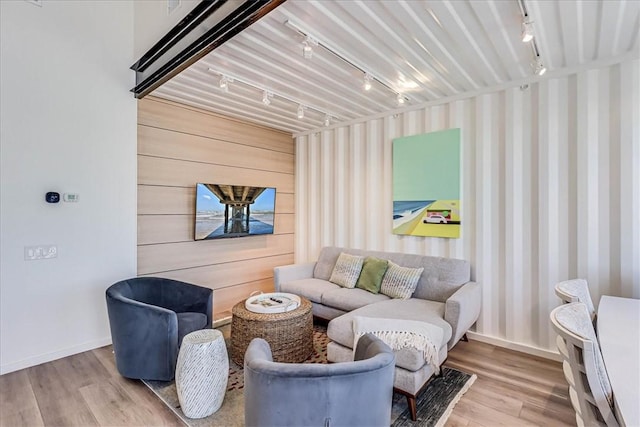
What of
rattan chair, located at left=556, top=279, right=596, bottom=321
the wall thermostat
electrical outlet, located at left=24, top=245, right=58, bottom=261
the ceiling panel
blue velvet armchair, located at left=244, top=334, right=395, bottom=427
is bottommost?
blue velvet armchair, located at left=244, top=334, right=395, bottom=427

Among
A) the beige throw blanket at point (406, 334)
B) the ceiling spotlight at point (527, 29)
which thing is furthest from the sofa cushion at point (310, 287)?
the ceiling spotlight at point (527, 29)

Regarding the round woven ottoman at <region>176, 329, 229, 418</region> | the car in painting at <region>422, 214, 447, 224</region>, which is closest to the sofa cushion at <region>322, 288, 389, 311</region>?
the car in painting at <region>422, 214, 447, 224</region>

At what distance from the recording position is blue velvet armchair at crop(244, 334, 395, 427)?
54.2 inches

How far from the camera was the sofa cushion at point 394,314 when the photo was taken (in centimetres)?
256

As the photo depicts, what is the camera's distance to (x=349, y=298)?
3.49 metres

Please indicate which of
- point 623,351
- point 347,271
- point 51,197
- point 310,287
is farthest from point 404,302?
point 51,197

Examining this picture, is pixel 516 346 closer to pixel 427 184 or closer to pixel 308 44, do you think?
pixel 427 184

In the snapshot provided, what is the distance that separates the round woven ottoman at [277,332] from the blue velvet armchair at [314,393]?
1.25 meters

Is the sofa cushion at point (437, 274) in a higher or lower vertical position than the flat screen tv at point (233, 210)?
lower

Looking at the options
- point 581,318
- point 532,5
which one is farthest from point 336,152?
point 581,318

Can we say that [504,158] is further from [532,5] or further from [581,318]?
[581,318]

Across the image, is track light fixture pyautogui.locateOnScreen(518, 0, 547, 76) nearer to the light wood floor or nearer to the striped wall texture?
the striped wall texture

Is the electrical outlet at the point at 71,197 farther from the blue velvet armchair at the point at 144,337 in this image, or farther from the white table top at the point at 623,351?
the white table top at the point at 623,351

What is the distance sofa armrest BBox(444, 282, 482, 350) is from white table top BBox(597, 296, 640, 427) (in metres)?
0.96
